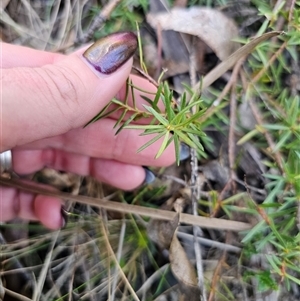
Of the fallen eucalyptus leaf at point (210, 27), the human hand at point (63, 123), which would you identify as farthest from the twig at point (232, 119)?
the human hand at point (63, 123)

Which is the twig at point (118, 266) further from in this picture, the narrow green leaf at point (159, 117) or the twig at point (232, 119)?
the narrow green leaf at point (159, 117)

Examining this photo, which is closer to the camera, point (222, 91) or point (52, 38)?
point (222, 91)

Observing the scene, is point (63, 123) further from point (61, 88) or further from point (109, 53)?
point (109, 53)

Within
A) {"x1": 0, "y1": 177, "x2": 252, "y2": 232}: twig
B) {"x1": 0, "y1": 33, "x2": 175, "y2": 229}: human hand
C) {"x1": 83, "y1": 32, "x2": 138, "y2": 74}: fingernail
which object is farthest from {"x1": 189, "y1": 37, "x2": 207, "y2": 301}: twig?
{"x1": 83, "y1": 32, "x2": 138, "y2": 74}: fingernail

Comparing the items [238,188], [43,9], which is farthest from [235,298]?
[43,9]

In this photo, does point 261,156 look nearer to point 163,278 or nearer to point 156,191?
point 156,191

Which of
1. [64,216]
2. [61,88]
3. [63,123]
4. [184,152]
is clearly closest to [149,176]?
[184,152]
